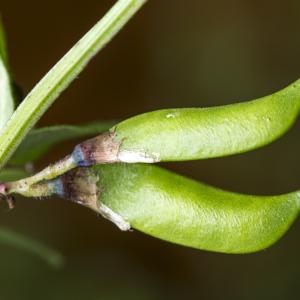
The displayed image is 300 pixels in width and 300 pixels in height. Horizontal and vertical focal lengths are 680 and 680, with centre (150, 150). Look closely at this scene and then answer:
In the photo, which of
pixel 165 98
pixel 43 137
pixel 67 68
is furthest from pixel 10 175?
pixel 165 98

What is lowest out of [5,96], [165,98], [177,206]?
[165,98]

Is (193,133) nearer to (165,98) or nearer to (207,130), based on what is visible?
(207,130)

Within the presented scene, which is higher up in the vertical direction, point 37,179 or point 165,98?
point 37,179

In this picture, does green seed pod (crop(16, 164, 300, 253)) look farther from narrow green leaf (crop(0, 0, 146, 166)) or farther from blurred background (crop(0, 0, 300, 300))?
blurred background (crop(0, 0, 300, 300))

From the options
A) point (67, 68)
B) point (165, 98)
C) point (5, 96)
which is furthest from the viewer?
point (165, 98)

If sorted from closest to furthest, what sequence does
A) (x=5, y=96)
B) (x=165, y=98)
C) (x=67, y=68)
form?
(x=67, y=68)
(x=5, y=96)
(x=165, y=98)

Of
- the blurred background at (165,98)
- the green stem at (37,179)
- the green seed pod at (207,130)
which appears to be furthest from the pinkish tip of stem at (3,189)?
the blurred background at (165,98)

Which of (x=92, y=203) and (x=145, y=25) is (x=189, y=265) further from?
(x=92, y=203)

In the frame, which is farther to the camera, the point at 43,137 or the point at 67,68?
the point at 43,137
